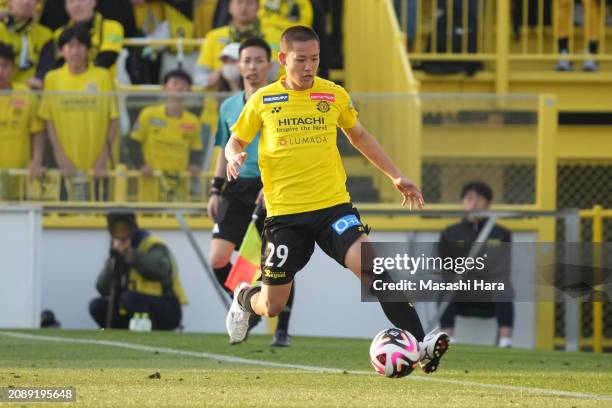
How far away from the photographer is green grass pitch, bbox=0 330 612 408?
26.3 feet

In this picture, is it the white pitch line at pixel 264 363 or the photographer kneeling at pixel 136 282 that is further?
the photographer kneeling at pixel 136 282

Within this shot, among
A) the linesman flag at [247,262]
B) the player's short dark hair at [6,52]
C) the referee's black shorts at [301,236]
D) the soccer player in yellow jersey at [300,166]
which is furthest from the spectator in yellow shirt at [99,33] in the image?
the referee's black shorts at [301,236]

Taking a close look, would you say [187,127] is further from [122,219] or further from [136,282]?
[136,282]

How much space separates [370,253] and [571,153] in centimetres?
1100

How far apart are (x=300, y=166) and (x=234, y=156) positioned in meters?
0.39

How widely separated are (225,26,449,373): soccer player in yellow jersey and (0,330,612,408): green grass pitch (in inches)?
28.0

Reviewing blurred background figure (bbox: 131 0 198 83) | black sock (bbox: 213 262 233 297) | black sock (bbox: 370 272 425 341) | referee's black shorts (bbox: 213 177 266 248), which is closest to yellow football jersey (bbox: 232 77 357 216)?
black sock (bbox: 370 272 425 341)

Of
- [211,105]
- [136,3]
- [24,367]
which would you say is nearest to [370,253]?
[24,367]

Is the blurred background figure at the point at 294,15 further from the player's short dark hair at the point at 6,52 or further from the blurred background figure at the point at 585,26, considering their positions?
the blurred background figure at the point at 585,26

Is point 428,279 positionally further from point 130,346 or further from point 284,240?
point 284,240

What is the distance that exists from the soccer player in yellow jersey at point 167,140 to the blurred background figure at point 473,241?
8.50ft

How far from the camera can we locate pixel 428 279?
14094 mm

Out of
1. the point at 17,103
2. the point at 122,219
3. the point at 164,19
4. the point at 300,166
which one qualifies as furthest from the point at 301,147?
the point at 164,19

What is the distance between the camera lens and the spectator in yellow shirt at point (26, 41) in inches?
684
